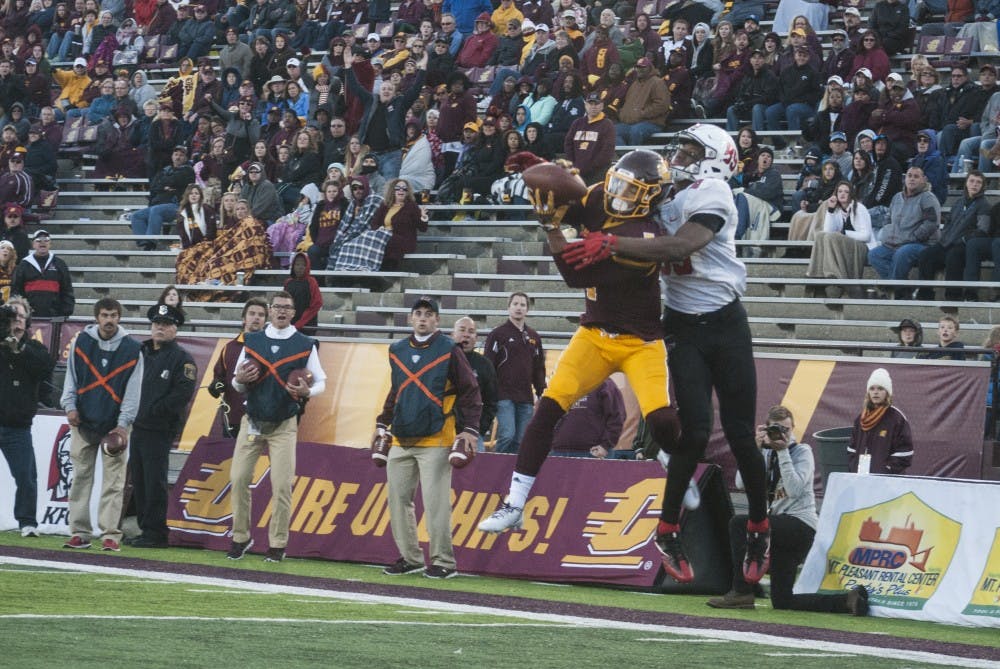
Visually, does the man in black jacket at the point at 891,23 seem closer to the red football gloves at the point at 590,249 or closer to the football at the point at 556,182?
the football at the point at 556,182

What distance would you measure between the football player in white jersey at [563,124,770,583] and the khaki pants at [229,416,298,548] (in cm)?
529

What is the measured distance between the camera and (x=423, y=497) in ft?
40.7

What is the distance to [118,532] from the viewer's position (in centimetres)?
1334

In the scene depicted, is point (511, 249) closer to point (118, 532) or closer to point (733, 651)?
point (118, 532)

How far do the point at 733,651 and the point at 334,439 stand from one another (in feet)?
27.9

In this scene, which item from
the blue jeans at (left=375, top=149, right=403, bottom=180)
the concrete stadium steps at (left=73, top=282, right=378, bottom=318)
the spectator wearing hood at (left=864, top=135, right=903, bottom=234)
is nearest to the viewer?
the spectator wearing hood at (left=864, top=135, right=903, bottom=234)

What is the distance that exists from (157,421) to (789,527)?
224 inches

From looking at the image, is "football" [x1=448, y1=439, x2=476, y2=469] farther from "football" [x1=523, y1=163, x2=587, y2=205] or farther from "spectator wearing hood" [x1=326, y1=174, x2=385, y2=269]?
"spectator wearing hood" [x1=326, y1=174, x2=385, y2=269]

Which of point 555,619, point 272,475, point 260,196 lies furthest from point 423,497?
point 260,196

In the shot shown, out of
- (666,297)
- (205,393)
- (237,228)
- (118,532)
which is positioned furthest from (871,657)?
(237,228)

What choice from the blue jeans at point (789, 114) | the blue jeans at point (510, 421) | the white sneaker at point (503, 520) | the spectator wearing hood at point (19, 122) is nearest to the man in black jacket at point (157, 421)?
the blue jeans at point (510, 421)

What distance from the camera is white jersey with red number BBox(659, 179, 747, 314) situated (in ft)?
26.0

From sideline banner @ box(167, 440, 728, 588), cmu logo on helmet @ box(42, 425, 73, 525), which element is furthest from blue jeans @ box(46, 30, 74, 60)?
sideline banner @ box(167, 440, 728, 588)

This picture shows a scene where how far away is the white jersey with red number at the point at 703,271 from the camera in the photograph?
7.93 meters
